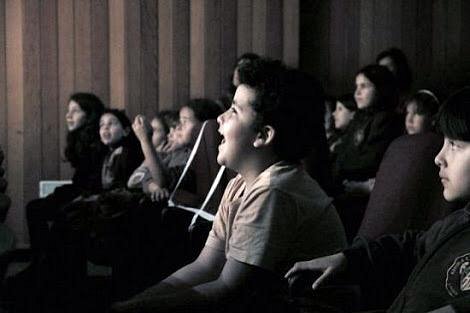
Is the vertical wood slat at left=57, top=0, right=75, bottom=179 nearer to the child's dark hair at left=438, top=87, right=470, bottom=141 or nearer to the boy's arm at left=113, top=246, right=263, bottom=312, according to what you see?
the boy's arm at left=113, top=246, right=263, bottom=312

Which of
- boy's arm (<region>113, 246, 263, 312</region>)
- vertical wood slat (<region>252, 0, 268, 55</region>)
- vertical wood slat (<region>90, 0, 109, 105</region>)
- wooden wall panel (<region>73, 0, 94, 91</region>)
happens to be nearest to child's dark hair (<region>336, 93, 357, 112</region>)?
vertical wood slat (<region>252, 0, 268, 55</region>)

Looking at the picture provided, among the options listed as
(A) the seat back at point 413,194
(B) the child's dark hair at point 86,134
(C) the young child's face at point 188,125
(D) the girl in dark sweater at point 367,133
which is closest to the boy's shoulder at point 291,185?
(A) the seat back at point 413,194

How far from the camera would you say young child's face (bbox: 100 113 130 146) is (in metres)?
4.16

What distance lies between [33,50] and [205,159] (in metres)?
2.45

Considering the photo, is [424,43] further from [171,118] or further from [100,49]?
[100,49]

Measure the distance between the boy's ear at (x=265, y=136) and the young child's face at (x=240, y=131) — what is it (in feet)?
0.03

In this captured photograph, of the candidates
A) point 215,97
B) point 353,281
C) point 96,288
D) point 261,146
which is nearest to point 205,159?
point 96,288

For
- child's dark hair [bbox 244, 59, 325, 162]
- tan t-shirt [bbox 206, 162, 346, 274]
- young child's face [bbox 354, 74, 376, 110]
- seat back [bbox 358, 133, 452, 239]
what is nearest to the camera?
tan t-shirt [bbox 206, 162, 346, 274]

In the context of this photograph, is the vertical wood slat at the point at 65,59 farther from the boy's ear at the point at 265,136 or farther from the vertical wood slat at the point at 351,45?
the boy's ear at the point at 265,136

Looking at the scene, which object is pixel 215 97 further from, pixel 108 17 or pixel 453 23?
pixel 453 23

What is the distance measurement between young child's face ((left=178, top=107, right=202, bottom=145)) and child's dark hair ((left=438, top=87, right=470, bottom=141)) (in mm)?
2278

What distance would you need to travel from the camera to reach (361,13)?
16.8 feet

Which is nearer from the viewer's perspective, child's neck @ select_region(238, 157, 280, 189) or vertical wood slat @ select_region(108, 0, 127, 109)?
child's neck @ select_region(238, 157, 280, 189)

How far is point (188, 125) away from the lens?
146 inches
